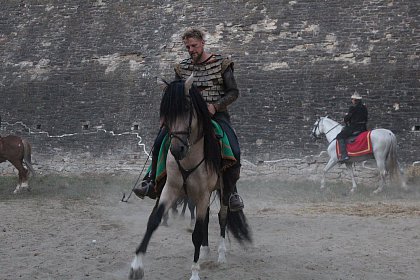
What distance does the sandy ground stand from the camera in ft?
18.1

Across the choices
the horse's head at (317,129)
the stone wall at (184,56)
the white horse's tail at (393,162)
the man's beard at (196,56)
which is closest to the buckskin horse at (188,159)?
the man's beard at (196,56)

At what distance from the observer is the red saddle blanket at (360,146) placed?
1301 cm

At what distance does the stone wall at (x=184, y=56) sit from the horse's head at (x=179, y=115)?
1065 cm

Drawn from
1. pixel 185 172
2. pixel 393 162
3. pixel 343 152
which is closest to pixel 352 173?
pixel 343 152

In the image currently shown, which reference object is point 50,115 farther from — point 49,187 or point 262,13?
point 262,13

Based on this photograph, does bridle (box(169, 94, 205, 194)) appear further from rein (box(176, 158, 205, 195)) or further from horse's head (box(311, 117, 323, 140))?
horse's head (box(311, 117, 323, 140))

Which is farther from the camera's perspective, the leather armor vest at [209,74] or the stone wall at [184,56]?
the stone wall at [184,56]

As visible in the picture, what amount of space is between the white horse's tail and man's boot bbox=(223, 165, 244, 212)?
7877 millimetres

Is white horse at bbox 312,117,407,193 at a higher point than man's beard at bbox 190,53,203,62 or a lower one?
lower

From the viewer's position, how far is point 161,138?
5605 millimetres

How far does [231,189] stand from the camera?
5957mm

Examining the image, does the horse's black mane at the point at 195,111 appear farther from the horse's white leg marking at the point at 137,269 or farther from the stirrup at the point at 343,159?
the stirrup at the point at 343,159

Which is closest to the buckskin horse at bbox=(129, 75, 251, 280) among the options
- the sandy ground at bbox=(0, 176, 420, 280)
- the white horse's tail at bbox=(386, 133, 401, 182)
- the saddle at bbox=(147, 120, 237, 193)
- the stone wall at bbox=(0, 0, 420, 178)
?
the saddle at bbox=(147, 120, 237, 193)

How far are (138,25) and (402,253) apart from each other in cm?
1413
